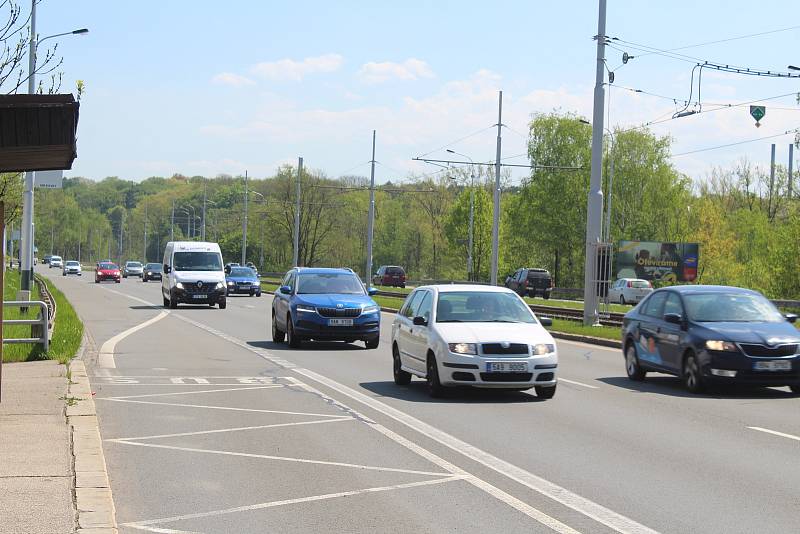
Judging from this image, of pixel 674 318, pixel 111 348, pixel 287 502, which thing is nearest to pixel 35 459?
pixel 287 502

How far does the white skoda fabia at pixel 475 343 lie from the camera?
48.5 ft

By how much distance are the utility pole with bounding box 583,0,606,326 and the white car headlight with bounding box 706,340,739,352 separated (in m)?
16.1

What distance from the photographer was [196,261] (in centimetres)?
4569

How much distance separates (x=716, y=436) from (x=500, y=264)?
9333cm

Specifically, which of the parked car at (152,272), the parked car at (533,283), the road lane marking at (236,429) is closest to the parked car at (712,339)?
the road lane marking at (236,429)

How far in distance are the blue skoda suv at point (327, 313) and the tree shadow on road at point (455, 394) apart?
23.2ft

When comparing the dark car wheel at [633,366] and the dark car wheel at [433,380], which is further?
the dark car wheel at [633,366]

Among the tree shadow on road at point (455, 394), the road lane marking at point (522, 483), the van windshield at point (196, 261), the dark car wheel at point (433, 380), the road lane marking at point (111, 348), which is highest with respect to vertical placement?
the van windshield at point (196, 261)

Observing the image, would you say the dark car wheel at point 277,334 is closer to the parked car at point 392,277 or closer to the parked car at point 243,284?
the parked car at point 243,284

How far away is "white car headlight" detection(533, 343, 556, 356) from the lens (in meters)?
15.0

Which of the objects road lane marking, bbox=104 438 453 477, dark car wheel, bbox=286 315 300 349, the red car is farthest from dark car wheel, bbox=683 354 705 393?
the red car

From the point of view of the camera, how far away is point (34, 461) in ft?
30.1

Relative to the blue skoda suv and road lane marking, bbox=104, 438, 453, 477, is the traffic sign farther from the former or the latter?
road lane marking, bbox=104, 438, 453, 477

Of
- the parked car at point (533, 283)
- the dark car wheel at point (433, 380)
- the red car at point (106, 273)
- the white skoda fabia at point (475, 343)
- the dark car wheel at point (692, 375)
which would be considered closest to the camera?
the white skoda fabia at point (475, 343)
